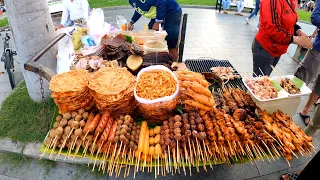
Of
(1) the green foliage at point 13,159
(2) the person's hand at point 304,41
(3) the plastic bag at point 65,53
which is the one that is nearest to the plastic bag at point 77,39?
(3) the plastic bag at point 65,53

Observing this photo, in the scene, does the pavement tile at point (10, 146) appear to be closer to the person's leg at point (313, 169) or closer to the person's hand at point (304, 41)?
the person's leg at point (313, 169)

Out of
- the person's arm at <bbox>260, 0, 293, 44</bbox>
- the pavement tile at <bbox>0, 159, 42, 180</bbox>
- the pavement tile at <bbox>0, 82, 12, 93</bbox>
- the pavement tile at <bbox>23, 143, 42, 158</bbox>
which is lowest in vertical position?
the pavement tile at <bbox>0, 159, 42, 180</bbox>

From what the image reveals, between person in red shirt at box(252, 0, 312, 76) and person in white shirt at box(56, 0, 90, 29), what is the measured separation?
488 cm

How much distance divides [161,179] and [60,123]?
6.95ft

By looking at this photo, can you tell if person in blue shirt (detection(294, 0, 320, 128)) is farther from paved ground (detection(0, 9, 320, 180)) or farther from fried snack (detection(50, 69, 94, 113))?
fried snack (detection(50, 69, 94, 113))

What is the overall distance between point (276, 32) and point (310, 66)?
1.64m

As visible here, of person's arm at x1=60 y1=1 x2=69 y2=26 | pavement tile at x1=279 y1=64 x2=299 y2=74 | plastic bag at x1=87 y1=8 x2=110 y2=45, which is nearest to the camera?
plastic bag at x1=87 y1=8 x2=110 y2=45

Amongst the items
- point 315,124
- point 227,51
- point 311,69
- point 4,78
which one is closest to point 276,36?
point 311,69

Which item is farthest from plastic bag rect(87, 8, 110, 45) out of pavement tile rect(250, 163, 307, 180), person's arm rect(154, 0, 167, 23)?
pavement tile rect(250, 163, 307, 180)

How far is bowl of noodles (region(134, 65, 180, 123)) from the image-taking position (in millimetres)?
2512

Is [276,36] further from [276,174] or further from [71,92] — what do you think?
[71,92]

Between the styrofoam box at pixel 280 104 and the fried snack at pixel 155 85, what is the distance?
1.37m

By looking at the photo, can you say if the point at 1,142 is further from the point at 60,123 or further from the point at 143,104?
the point at 143,104

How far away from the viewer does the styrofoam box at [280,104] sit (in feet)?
10.1
